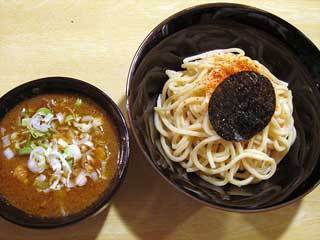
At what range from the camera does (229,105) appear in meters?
1.58

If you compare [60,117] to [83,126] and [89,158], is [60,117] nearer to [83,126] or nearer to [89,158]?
[83,126]

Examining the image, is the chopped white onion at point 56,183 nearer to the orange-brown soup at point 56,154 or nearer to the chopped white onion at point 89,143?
the orange-brown soup at point 56,154

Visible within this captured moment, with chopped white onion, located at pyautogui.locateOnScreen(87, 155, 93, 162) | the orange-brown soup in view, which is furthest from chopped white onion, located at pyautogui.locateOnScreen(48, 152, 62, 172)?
chopped white onion, located at pyautogui.locateOnScreen(87, 155, 93, 162)

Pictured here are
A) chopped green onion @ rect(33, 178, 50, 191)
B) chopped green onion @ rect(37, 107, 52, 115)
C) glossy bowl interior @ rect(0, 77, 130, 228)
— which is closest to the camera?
glossy bowl interior @ rect(0, 77, 130, 228)

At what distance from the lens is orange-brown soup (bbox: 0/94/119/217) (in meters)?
1.54

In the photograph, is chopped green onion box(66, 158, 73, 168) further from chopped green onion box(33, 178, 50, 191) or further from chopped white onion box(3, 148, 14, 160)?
chopped white onion box(3, 148, 14, 160)

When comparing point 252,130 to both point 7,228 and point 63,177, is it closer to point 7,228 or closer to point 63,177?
point 63,177

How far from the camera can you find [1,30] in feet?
6.35

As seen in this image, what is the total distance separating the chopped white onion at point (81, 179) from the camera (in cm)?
157

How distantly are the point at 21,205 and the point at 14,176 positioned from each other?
0.12 meters

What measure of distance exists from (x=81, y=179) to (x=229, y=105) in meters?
0.65

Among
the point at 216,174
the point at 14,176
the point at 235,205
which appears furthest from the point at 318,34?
the point at 14,176

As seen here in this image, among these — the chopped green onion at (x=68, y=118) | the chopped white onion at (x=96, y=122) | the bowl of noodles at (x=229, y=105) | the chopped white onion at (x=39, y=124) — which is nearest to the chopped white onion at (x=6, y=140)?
the chopped white onion at (x=39, y=124)

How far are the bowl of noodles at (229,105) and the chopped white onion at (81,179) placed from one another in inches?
10.8
